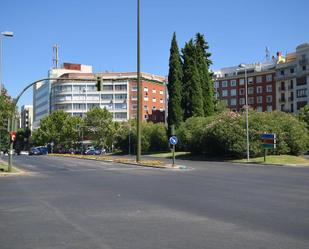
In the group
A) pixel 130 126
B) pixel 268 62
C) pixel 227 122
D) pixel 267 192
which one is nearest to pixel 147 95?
pixel 268 62

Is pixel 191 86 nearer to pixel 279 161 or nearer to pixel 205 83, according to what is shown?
pixel 205 83

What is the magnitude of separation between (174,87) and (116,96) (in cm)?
7015

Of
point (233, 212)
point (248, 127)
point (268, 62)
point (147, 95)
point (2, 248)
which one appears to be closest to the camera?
point (2, 248)

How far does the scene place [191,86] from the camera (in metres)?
64.7

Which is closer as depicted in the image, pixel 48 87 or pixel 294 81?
pixel 294 81

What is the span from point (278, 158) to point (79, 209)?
34.3 metres

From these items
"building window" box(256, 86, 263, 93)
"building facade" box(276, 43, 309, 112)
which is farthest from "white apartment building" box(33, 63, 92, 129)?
"building facade" box(276, 43, 309, 112)

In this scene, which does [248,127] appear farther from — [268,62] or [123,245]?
[268,62]

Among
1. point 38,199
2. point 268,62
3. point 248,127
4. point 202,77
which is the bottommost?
point 38,199

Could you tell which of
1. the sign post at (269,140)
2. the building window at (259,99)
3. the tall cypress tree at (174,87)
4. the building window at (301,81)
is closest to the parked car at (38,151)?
the tall cypress tree at (174,87)

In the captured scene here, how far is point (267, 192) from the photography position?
16375 millimetres

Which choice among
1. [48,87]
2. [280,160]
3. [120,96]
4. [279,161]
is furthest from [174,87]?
[48,87]

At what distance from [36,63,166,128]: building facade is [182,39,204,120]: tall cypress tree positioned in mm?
60059

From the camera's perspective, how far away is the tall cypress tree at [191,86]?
64.1 meters
